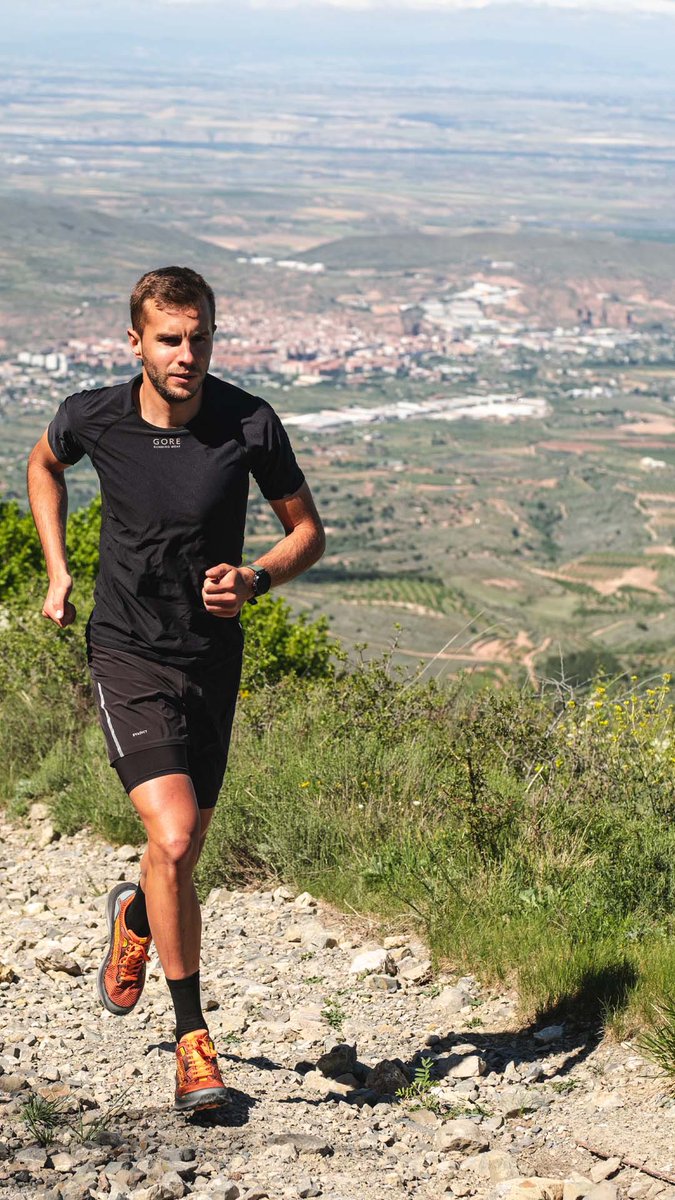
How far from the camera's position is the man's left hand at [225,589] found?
3.12 meters

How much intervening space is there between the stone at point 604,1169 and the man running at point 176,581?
0.85 meters

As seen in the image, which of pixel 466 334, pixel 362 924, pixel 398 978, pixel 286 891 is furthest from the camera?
pixel 466 334

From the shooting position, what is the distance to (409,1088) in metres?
3.35

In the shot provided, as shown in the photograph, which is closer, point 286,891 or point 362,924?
point 362,924

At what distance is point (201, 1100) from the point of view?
3029mm

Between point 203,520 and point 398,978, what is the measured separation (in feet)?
5.37

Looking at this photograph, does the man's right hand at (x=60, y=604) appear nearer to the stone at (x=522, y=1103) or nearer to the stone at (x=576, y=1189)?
the stone at (x=522, y=1103)

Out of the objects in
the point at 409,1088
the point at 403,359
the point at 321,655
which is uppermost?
the point at 409,1088

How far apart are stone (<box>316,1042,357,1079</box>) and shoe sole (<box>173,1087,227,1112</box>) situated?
18.6 inches

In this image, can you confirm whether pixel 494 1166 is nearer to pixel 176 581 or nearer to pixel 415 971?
pixel 415 971

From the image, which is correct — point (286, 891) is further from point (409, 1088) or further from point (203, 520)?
point (203, 520)

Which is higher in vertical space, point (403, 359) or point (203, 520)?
point (203, 520)


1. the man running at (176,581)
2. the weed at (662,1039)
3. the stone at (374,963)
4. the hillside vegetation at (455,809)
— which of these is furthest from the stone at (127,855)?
the weed at (662,1039)

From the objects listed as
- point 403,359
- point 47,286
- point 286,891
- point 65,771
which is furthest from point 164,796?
point 47,286
